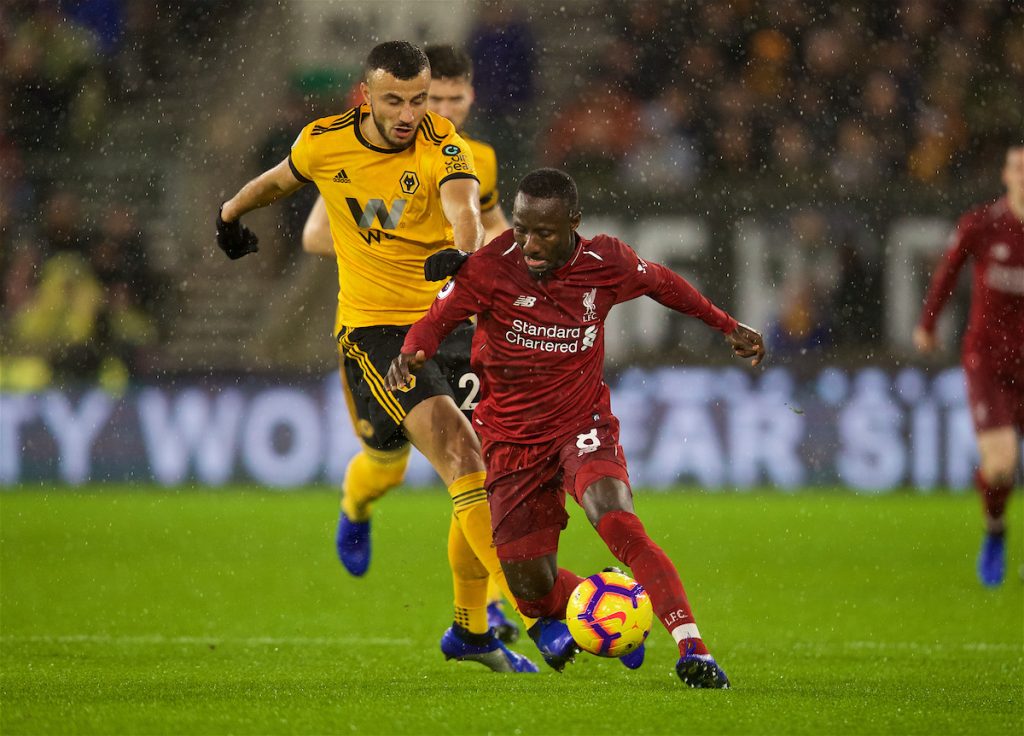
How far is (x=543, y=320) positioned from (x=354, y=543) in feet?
10.1

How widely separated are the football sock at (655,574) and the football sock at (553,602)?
459mm

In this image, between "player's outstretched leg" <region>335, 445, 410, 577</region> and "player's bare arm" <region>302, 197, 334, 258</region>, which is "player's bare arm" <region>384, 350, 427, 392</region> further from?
"player's outstretched leg" <region>335, 445, 410, 577</region>

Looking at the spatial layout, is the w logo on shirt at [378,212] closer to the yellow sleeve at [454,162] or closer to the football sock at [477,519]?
the yellow sleeve at [454,162]

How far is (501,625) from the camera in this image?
7.79 metres

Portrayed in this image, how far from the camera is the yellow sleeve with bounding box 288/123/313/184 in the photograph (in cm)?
681

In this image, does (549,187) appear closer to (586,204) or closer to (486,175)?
(486,175)

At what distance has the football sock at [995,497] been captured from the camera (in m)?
9.86

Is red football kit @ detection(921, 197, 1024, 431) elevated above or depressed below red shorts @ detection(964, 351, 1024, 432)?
above

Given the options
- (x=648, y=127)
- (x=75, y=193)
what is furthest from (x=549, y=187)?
(x=75, y=193)

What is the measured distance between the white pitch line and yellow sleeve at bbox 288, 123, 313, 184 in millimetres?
2100

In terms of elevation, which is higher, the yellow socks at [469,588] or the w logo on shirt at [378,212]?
the w logo on shirt at [378,212]

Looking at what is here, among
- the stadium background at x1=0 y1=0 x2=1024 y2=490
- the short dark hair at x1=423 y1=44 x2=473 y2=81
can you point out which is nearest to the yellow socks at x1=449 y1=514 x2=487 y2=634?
the short dark hair at x1=423 y1=44 x2=473 y2=81

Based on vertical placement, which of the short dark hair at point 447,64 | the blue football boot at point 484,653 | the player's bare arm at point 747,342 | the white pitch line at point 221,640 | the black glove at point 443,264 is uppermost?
the short dark hair at point 447,64

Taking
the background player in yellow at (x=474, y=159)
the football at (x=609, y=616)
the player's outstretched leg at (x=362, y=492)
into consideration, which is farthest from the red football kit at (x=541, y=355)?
the player's outstretched leg at (x=362, y=492)
